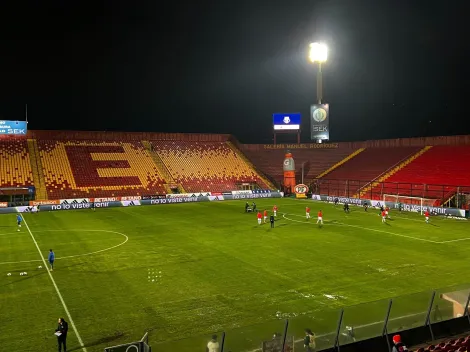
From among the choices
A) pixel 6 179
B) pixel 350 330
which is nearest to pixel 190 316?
pixel 350 330

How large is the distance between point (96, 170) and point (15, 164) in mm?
10504

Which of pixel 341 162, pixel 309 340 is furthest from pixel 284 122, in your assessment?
pixel 309 340

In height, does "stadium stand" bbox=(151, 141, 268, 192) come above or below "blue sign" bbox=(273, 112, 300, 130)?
below

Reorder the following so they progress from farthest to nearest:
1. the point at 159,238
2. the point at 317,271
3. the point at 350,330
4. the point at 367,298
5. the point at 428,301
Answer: the point at 159,238 → the point at 317,271 → the point at 367,298 → the point at 428,301 → the point at 350,330

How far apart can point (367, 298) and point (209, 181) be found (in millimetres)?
50719

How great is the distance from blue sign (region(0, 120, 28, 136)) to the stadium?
2816 mm

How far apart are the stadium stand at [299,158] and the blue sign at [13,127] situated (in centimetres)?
3646

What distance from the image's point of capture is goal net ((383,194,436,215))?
4775 cm

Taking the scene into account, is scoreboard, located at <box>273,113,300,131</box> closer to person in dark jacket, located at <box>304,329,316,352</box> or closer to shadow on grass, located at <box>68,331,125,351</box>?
shadow on grass, located at <box>68,331,125,351</box>

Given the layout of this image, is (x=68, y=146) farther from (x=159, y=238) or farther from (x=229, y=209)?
(x=159, y=238)

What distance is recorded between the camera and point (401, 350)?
10734 millimetres

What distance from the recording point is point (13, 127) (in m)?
61.3

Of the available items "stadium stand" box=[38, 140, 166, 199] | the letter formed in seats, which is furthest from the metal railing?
the letter formed in seats

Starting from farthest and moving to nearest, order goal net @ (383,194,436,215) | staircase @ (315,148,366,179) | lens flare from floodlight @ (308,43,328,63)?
1. staircase @ (315,148,366,179)
2. lens flare from floodlight @ (308,43,328,63)
3. goal net @ (383,194,436,215)
